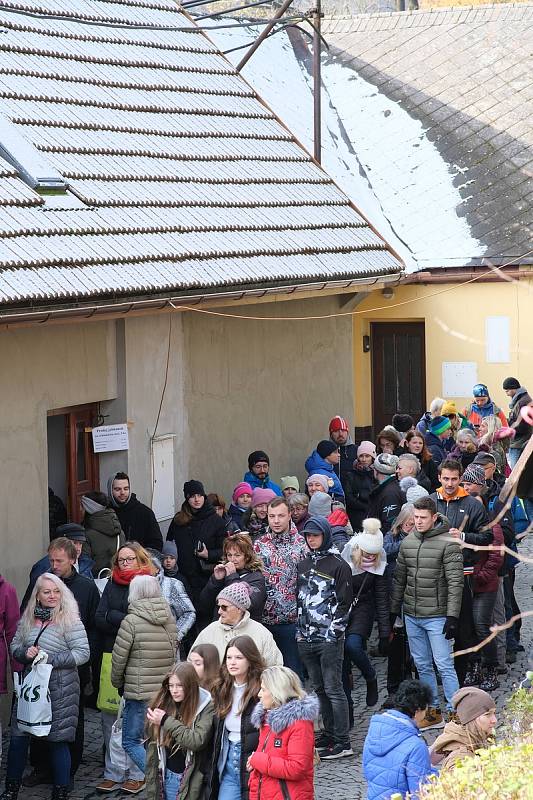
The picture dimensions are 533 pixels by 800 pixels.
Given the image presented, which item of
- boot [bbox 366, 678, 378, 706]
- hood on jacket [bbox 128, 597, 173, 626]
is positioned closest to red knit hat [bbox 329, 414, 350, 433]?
boot [bbox 366, 678, 378, 706]

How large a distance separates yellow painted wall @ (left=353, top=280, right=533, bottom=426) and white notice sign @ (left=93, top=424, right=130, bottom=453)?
27.7 feet

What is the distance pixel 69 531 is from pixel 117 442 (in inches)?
73.3

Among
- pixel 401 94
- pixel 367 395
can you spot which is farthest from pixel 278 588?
pixel 401 94

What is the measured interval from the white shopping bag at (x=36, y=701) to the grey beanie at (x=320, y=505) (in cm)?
356

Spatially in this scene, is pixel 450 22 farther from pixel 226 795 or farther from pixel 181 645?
pixel 226 795

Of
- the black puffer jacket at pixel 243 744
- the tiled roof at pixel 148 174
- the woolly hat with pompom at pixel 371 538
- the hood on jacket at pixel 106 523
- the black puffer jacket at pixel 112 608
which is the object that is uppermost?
the tiled roof at pixel 148 174

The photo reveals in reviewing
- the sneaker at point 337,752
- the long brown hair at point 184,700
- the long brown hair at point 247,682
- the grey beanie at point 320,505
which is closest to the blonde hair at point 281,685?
the long brown hair at point 247,682

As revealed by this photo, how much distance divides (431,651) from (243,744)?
10.5ft

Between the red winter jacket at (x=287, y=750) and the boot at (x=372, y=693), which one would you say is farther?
the boot at (x=372, y=693)

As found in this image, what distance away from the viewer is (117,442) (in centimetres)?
1215

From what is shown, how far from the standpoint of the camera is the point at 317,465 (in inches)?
556

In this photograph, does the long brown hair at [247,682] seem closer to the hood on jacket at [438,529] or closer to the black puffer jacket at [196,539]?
the hood on jacket at [438,529]

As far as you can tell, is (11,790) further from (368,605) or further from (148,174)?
(148,174)

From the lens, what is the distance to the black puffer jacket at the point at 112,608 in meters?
9.59
